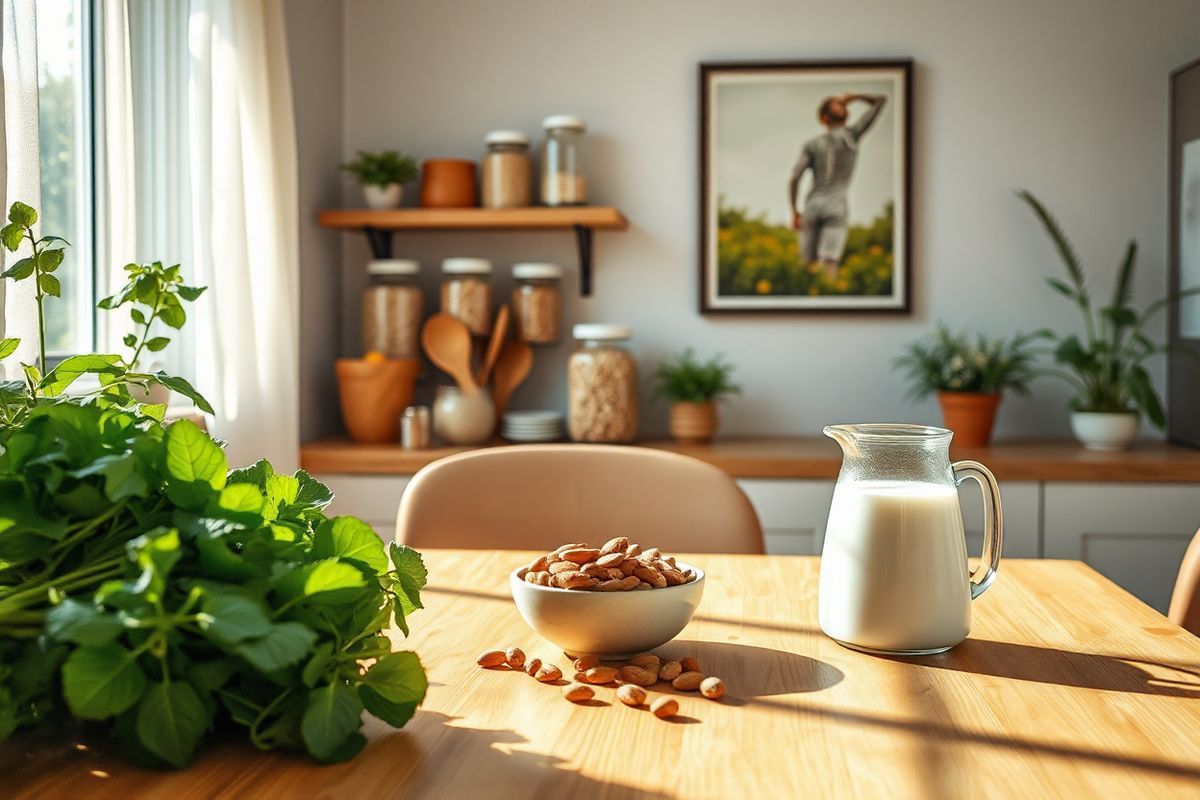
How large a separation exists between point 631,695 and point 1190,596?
0.87 metres

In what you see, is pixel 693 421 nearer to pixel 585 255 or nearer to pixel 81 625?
pixel 585 255

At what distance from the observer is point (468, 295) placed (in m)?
2.79

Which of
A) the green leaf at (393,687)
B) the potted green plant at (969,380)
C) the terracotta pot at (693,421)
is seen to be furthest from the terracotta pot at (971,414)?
the green leaf at (393,687)

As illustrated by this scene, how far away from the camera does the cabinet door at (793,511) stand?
8.02 feet

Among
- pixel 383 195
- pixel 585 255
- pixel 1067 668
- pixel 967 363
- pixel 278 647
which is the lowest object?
pixel 1067 668

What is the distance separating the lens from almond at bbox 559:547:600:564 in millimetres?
953

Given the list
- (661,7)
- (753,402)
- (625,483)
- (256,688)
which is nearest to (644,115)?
(661,7)

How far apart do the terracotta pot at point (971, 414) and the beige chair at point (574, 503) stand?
1.22 m

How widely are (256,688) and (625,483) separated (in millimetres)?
1024

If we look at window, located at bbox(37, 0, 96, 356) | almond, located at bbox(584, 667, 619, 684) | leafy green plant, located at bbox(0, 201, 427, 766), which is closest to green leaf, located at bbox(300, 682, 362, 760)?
leafy green plant, located at bbox(0, 201, 427, 766)

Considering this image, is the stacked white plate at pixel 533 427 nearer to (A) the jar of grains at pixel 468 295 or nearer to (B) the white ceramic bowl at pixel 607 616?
(A) the jar of grains at pixel 468 295

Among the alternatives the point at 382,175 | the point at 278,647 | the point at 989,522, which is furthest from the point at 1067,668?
the point at 382,175

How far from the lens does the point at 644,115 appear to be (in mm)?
2973

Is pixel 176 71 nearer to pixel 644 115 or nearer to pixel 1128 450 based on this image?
pixel 644 115
